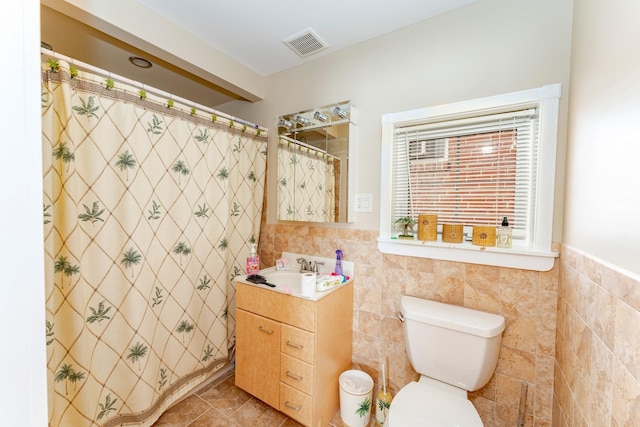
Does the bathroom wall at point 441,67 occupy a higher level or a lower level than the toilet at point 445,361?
higher

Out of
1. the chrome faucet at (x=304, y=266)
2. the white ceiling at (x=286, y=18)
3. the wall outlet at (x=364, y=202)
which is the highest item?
the white ceiling at (x=286, y=18)

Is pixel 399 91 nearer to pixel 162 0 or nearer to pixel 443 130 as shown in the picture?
pixel 443 130

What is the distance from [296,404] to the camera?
4.65ft

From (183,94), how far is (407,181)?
2.16 metres

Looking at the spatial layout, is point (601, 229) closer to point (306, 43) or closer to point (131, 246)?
point (306, 43)

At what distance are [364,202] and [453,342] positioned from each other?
89cm

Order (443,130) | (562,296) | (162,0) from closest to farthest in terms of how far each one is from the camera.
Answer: (562,296), (162,0), (443,130)

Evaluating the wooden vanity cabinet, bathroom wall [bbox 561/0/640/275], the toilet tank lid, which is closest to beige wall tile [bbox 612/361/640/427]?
bathroom wall [bbox 561/0/640/275]

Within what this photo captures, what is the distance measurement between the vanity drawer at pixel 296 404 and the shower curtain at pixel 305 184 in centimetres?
104

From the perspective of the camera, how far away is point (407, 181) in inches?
62.0

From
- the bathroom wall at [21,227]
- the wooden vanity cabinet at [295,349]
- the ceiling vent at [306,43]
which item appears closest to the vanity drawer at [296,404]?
the wooden vanity cabinet at [295,349]

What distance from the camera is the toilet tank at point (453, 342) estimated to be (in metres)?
1.15

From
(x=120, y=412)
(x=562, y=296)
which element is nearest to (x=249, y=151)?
(x=120, y=412)

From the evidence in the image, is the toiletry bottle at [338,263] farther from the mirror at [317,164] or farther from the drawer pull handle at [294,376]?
the drawer pull handle at [294,376]
